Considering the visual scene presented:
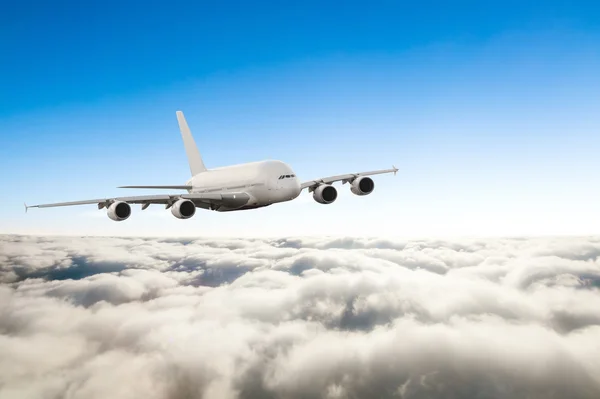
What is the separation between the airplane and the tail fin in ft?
43.4

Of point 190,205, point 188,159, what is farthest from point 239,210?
point 188,159

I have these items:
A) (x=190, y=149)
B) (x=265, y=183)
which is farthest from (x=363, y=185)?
(x=190, y=149)

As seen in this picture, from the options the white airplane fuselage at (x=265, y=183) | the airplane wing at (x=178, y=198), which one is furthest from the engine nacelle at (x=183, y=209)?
the white airplane fuselage at (x=265, y=183)

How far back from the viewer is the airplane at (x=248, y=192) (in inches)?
1092

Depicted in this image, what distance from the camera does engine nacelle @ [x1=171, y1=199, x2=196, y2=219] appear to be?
27.8 metres

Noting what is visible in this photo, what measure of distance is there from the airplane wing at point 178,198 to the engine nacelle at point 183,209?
0.68m

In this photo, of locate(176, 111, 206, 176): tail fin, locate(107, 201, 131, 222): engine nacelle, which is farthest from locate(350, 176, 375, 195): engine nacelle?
locate(176, 111, 206, 176): tail fin

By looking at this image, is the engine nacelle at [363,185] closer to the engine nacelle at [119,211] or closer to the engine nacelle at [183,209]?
the engine nacelle at [183,209]

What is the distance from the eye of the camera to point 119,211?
27.1 meters

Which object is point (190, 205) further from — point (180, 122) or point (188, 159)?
point (180, 122)

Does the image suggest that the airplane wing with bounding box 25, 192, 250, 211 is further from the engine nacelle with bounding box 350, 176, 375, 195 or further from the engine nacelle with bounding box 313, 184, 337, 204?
the engine nacelle with bounding box 350, 176, 375, 195

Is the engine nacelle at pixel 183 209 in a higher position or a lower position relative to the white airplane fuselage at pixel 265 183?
lower

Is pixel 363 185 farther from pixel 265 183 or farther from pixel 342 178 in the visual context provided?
pixel 265 183

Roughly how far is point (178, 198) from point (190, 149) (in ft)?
82.6
